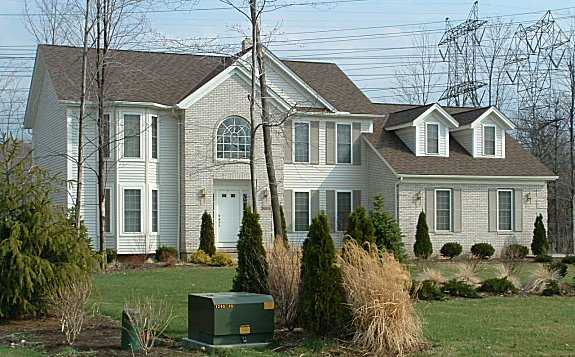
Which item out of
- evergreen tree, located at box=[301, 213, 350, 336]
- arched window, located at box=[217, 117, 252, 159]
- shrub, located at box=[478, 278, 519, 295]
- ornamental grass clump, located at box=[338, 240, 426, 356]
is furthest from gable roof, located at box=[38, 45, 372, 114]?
ornamental grass clump, located at box=[338, 240, 426, 356]

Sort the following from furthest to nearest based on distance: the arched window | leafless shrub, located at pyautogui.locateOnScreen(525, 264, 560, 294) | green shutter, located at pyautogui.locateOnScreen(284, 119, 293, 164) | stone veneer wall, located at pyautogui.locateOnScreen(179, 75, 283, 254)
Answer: green shutter, located at pyautogui.locateOnScreen(284, 119, 293, 164) < the arched window < stone veneer wall, located at pyautogui.locateOnScreen(179, 75, 283, 254) < leafless shrub, located at pyautogui.locateOnScreen(525, 264, 560, 294)

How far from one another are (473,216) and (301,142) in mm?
7518

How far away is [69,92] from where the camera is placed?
2831 cm

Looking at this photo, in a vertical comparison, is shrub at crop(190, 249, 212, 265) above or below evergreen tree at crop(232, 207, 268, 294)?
below

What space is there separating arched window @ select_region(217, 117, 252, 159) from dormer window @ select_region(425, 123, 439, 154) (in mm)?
7913

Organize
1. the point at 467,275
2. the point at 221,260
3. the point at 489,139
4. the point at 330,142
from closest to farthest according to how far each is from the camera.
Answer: the point at 467,275 → the point at 221,260 → the point at 330,142 → the point at 489,139

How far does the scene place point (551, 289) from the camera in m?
18.1

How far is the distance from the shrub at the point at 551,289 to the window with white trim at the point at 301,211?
14.5 metres

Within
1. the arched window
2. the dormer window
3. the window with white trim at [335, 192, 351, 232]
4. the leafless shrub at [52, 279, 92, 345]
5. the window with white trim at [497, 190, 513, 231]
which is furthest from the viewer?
the dormer window

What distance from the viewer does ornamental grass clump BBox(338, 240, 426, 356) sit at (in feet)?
35.8

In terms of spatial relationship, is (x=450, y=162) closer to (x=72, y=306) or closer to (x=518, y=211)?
(x=518, y=211)

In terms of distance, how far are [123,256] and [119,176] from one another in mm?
2805

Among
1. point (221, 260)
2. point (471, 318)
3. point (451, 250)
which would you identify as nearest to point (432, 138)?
point (451, 250)

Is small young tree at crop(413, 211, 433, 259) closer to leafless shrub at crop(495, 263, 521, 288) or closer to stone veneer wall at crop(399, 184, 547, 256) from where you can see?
stone veneer wall at crop(399, 184, 547, 256)
